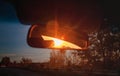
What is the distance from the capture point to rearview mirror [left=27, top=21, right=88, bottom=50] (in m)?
4.71

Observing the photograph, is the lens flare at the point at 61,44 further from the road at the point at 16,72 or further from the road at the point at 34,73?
the road at the point at 16,72

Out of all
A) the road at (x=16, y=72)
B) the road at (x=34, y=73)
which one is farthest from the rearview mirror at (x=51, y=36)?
the road at (x=16, y=72)

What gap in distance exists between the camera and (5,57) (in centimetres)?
666

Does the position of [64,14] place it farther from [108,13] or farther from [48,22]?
[108,13]

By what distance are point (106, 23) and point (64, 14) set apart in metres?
0.82

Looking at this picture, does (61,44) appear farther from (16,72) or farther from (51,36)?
(16,72)

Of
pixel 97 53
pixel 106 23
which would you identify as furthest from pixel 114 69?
pixel 106 23

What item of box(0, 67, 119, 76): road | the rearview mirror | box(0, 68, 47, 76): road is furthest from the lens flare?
box(0, 68, 47, 76): road

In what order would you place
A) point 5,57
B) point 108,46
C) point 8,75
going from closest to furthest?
point 5,57
point 108,46
point 8,75

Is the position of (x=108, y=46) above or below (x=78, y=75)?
above

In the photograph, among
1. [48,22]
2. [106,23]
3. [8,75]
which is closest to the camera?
[48,22]

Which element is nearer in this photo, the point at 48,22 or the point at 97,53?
the point at 48,22

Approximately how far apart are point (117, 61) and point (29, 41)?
4.59 meters

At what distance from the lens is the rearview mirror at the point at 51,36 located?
15.5ft
